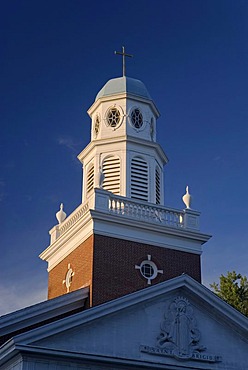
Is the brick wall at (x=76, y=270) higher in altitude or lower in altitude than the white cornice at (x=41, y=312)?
higher

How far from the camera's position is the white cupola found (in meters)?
29.5

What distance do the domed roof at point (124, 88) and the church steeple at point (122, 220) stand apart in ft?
0.14

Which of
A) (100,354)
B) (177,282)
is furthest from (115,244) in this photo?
(100,354)

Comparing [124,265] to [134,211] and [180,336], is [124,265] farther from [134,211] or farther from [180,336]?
[180,336]

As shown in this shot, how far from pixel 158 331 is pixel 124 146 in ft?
29.1

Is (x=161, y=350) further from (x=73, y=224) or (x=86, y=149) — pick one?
(x=86, y=149)

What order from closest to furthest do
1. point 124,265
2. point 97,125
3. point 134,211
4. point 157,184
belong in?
point 124,265 → point 134,211 → point 157,184 → point 97,125

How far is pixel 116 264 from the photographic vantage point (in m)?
27.1

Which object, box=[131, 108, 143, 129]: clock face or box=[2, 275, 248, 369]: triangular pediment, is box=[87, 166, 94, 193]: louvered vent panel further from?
box=[2, 275, 248, 369]: triangular pediment

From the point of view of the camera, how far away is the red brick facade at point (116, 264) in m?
26.6

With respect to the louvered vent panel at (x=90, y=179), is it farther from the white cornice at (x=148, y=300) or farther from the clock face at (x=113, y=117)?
the white cornice at (x=148, y=300)

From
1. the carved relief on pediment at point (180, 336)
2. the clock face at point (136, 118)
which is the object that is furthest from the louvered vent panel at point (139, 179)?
the carved relief on pediment at point (180, 336)

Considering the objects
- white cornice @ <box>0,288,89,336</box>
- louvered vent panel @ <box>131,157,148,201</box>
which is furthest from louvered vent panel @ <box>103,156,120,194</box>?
white cornice @ <box>0,288,89,336</box>

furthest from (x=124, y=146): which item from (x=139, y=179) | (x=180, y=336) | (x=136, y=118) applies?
(x=180, y=336)
